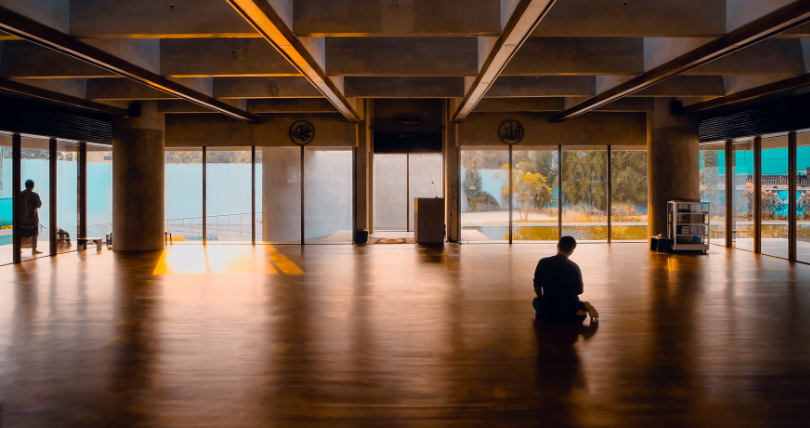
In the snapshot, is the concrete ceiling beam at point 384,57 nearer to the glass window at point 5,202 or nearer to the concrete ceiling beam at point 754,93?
the concrete ceiling beam at point 754,93

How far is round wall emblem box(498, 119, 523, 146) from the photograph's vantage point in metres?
15.2

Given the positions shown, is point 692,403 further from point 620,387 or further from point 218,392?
point 218,392

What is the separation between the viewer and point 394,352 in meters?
4.65

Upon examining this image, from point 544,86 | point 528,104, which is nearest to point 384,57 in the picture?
point 544,86

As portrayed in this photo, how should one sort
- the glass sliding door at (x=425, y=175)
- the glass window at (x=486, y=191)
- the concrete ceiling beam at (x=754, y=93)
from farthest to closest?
1. the glass sliding door at (x=425, y=175)
2. the glass window at (x=486, y=191)
3. the concrete ceiling beam at (x=754, y=93)

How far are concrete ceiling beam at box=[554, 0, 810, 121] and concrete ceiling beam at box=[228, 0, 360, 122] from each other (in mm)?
5250

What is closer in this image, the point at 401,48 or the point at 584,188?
the point at 401,48

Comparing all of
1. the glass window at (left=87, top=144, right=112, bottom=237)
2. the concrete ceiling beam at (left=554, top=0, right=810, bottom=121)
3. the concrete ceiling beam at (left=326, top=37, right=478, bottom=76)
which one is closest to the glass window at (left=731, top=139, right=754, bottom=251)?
the concrete ceiling beam at (left=554, top=0, right=810, bottom=121)

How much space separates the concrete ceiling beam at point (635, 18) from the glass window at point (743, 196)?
763cm

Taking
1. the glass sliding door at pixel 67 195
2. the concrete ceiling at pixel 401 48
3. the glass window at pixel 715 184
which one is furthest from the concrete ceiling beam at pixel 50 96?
the glass window at pixel 715 184

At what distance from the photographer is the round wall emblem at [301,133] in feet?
49.8

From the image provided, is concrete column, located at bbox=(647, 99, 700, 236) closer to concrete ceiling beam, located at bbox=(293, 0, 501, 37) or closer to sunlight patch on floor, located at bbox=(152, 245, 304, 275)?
concrete ceiling beam, located at bbox=(293, 0, 501, 37)

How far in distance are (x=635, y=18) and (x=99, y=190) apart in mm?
13089

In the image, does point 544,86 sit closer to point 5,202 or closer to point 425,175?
point 425,175
